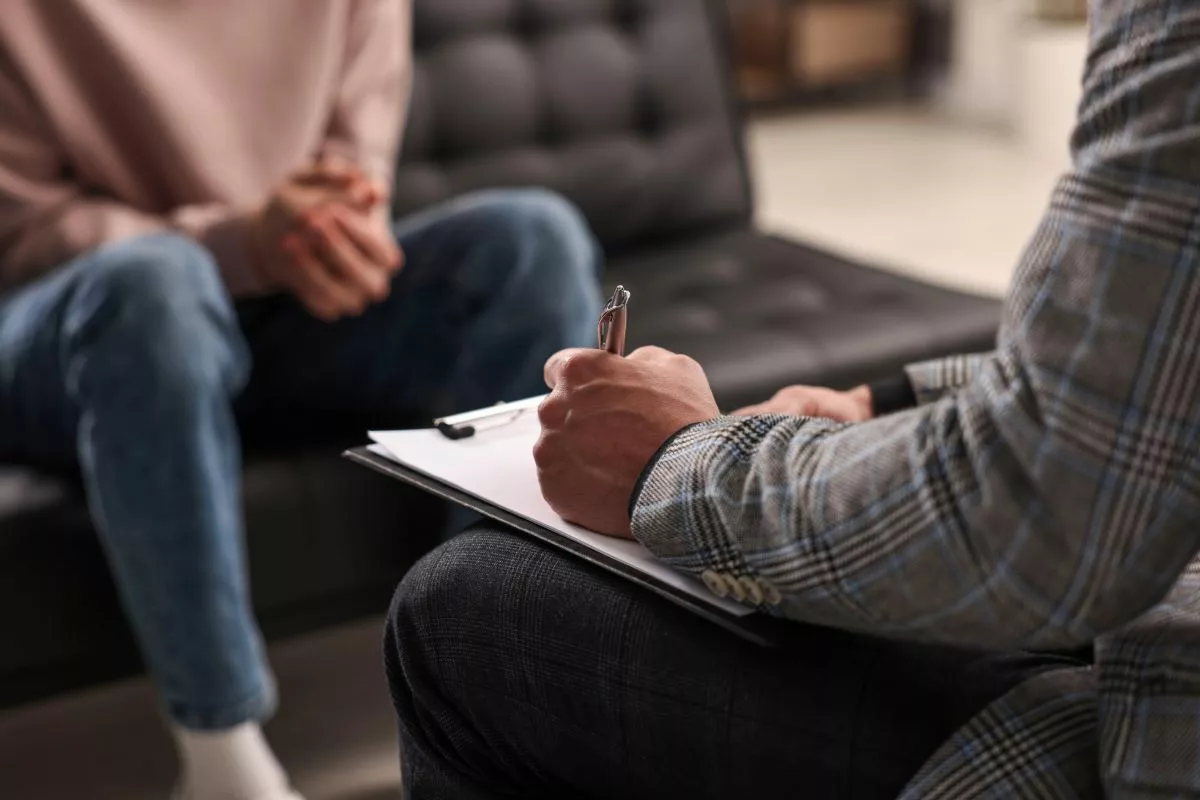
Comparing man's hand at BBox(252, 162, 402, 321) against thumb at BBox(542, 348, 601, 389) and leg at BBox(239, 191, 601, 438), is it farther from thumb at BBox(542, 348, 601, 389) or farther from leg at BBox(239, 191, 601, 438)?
thumb at BBox(542, 348, 601, 389)

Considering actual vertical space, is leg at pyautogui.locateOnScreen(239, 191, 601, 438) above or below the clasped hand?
below

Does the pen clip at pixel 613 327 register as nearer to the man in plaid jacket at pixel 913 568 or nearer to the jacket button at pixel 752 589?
the man in plaid jacket at pixel 913 568

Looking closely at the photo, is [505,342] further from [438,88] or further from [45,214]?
[438,88]

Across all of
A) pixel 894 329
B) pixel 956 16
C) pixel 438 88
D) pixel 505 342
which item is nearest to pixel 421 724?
pixel 505 342

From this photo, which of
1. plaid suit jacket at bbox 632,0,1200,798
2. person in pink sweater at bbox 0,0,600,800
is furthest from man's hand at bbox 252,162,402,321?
plaid suit jacket at bbox 632,0,1200,798

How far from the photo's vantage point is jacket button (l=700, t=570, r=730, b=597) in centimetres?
57

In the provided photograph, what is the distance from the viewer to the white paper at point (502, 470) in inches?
24.6

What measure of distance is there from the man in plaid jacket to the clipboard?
0.5 inches

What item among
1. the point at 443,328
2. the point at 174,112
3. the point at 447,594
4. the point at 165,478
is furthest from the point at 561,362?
the point at 174,112

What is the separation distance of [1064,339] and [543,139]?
1.36 m

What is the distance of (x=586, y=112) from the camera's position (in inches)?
69.0

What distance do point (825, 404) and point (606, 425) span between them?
0.85 ft

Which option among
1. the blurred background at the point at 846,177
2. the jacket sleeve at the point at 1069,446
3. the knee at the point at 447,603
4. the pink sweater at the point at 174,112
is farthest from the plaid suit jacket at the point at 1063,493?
the pink sweater at the point at 174,112

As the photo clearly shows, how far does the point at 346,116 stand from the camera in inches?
56.9
